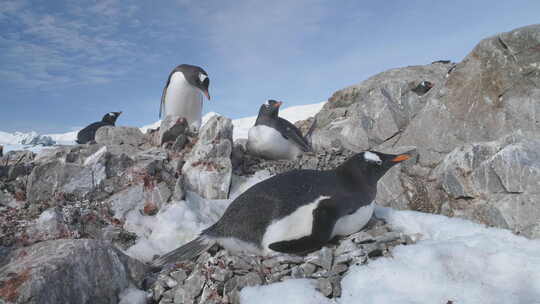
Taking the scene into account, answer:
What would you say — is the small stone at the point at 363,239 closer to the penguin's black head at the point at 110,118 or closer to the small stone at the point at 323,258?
the small stone at the point at 323,258

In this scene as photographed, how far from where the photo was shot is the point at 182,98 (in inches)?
338

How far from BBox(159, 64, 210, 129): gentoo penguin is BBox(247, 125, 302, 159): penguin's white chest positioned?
1.80 meters

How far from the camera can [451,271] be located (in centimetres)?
313

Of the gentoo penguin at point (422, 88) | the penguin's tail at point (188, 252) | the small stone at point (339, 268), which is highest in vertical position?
the gentoo penguin at point (422, 88)

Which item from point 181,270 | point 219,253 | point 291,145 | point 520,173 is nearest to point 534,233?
point 520,173

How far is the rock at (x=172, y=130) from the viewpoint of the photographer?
22.9 ft

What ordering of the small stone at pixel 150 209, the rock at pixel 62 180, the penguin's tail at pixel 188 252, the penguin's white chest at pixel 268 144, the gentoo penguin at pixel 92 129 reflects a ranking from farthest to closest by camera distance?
the gentoo penguin at pixel 92 129, the penguin's white chest at pixel 268 144, the rock at pixel 62 180, the small stone at pixel 150 209, the penguin's tail at pixel 188 252

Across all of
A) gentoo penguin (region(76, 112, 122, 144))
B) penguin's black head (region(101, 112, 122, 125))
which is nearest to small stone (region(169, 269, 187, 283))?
gentoo penguin (region(76, 112, 122, 144))

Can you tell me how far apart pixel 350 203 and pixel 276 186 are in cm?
72

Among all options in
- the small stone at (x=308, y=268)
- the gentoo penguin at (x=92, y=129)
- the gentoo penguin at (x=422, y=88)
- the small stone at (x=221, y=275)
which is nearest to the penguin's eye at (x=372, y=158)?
the small stone at (x=308, y=268)

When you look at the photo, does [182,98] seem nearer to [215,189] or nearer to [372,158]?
[215,189]

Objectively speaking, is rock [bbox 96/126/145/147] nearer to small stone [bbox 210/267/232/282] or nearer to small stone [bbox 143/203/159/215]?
small stone [bbox 143/203/159/215]

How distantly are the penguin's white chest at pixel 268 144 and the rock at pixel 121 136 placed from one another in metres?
2.23

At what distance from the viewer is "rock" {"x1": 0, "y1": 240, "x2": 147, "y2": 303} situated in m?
2.68
